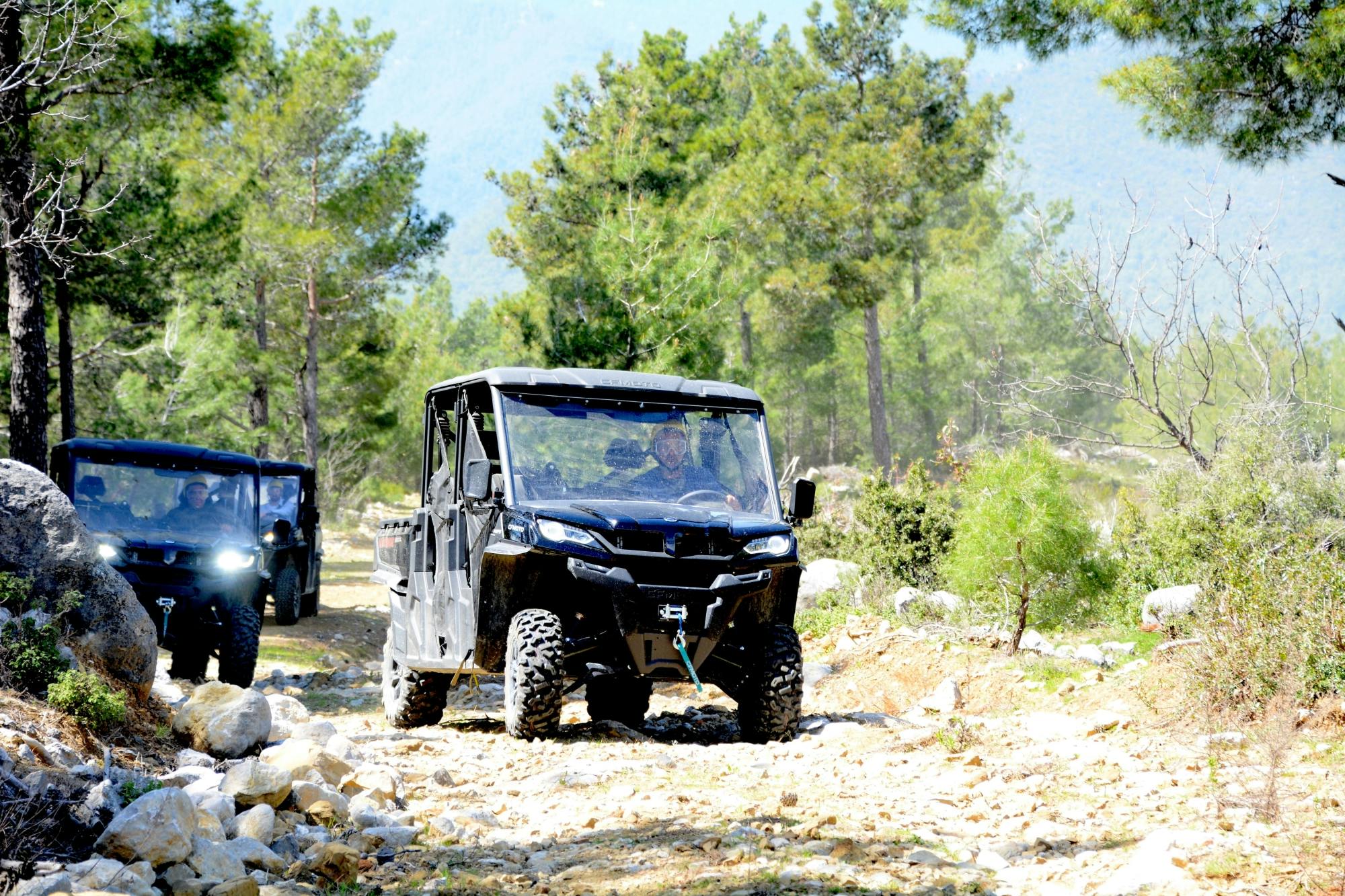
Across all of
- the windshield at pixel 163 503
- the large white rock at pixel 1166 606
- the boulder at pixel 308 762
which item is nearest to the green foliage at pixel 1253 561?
the large white rock at pixel 1166 606

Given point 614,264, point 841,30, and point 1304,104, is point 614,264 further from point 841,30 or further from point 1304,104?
point 841,30

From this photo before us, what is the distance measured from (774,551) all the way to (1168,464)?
327 inches

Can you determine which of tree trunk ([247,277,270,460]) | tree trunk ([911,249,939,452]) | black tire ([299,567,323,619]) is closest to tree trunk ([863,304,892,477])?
tree trunk ([911,249,939,452])

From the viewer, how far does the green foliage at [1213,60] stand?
11.3 meters

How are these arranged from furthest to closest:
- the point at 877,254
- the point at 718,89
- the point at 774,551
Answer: the point at 718,89 → the point at 877,254 → the point at 774,551

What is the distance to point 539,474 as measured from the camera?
859 cm

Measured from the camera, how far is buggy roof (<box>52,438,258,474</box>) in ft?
39.1

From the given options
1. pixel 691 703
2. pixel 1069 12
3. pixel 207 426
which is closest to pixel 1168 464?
pixel 1069 12

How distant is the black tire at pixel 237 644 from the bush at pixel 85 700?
4.38 meters

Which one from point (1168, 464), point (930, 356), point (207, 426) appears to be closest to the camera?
point (1168, 464)

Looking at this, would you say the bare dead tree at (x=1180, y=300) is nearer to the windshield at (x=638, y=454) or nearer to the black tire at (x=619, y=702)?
the windshield at (x=638, y=454)

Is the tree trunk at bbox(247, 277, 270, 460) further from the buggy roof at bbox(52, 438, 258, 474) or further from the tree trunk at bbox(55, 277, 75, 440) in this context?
the buggy roof at bbox(52, 438, 258, 474)

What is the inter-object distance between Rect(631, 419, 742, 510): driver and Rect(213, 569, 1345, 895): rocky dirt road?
1.69 m

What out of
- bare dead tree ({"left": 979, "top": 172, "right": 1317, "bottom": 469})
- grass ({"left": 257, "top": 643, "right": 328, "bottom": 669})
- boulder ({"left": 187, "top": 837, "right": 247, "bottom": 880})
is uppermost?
bare dead tree ({"left": 979, "top": 172, "right": 1317, "bottom": 469})
